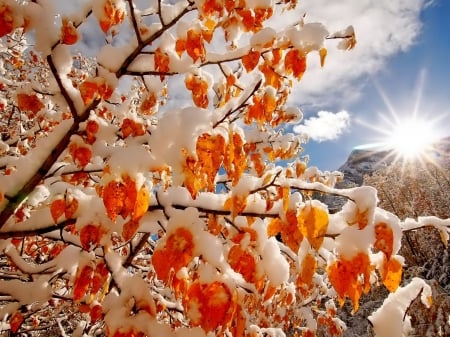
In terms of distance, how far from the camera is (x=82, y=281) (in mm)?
1854

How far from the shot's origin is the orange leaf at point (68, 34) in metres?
1.78

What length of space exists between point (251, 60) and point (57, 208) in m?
1.24

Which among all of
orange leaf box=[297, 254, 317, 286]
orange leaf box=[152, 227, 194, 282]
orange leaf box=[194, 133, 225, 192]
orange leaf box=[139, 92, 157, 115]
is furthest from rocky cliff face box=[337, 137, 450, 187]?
orange leaf box=[152, 227, 194, 282]

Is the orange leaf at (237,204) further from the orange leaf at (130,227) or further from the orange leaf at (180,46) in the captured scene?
the orange leaf at (180,46)

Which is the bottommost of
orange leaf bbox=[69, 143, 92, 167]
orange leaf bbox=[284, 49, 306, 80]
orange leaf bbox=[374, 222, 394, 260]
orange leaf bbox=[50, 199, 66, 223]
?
orange leaf bbox=[50, 199, 66, 223]

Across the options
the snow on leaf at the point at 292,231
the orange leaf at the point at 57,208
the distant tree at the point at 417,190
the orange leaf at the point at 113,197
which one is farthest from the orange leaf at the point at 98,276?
the distant tree at the point at 417,190

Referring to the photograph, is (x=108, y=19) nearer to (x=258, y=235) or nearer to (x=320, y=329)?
(x=258, y=235)

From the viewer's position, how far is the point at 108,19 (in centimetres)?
183

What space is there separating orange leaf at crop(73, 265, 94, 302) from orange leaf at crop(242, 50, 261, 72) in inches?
55.5

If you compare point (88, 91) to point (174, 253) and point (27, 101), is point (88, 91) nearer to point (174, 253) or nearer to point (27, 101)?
point (174, 253)

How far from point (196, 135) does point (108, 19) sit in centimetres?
97

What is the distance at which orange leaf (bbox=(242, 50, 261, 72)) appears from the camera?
188 cm

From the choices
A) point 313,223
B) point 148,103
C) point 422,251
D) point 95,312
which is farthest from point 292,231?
point 422,251

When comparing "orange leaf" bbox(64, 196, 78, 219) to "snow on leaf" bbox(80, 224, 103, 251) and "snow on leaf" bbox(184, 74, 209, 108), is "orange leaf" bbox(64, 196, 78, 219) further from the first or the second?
"snow on leaf" bbox(184, 74, 209, 108)
